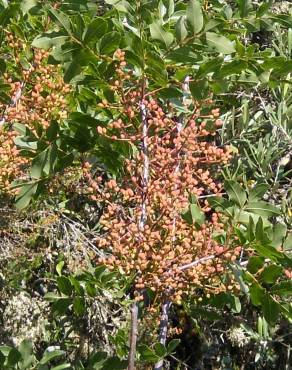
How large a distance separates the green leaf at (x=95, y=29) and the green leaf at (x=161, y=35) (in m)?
0.11

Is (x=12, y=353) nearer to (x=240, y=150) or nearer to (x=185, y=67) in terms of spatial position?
A: (x=185, y=67)

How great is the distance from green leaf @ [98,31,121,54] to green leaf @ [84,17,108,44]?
13mm

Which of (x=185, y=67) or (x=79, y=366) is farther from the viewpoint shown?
(x=79, y=366)

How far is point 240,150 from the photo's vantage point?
138 inches

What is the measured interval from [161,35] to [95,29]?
0.15 metres

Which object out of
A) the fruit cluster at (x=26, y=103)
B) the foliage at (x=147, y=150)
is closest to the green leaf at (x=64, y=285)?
the foliage at (x=147, y=150)

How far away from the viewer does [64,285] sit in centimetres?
172

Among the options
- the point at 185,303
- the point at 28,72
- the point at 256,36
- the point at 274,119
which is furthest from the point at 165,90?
the point at 256,36

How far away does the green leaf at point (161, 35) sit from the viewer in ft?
5.16

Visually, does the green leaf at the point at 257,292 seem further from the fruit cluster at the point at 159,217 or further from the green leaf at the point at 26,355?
the green leaf at the point at 26,355

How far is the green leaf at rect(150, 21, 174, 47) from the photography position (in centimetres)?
157

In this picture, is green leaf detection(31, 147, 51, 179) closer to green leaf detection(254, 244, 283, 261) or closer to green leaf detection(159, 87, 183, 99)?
green leaf detection(159, 87, 183, 99)

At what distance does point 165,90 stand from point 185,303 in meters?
0.69

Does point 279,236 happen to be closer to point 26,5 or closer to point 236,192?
point 236,192
